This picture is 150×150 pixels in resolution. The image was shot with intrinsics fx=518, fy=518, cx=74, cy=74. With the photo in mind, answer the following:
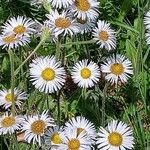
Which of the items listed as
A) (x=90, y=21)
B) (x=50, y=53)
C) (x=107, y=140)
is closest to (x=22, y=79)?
(x=50, y=53)

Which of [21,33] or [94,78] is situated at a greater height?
[21,33]

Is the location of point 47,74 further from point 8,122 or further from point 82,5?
point 82,5

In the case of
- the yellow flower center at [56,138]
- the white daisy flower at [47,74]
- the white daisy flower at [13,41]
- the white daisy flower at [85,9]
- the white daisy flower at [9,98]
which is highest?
the white daisy flower at [85,9]

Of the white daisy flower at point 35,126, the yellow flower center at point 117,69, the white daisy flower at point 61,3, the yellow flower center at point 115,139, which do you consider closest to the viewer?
the white daisy flower at point 35,126

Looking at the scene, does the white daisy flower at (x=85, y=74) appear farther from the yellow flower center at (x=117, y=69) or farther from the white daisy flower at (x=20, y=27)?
the white daisy flower at (x=20, y=27)

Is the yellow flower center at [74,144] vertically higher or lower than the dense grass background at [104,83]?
lower

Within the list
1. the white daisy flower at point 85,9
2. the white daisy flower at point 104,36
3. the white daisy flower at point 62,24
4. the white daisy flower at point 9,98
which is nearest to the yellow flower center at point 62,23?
the white daisy flower at point 62,24

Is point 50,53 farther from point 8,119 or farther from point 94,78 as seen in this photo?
point 8,119
